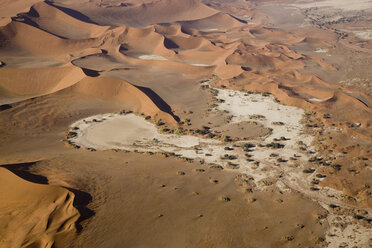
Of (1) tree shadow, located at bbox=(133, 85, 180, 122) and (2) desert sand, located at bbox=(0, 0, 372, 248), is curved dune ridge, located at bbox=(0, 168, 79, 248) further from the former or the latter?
(1) tree shadow, located at bbox=(133, 85, 180, 122)

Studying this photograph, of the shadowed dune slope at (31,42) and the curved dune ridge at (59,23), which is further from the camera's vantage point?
the curved dune ridge at (59,23)

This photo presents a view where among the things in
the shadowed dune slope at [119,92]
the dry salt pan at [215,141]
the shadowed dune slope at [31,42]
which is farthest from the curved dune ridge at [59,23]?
the dry salt pan at [215,141]

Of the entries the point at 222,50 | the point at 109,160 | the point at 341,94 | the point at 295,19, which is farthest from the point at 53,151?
the point at 295,19

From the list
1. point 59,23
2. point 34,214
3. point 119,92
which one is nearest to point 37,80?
point 119,92

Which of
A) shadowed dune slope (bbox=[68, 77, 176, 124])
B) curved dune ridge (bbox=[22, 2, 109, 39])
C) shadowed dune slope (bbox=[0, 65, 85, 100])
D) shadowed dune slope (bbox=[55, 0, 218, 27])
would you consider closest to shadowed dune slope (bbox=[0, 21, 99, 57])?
curved dune ridge (bbox=[22, 2, 109, 39])

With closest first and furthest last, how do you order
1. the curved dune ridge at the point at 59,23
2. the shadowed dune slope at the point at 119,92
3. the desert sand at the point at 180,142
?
the desert sand at the point at 180,142 → the shadowed dune slope at the point at 119,92 → the curved dune ridge at the point at 59,23

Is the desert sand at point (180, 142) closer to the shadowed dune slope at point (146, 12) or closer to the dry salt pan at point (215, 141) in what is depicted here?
the dry salt pan at point (215, 141)

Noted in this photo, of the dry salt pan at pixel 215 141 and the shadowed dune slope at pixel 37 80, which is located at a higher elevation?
the shadowed dune slope at pixel 37 80

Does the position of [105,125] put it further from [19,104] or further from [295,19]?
[295,19]
